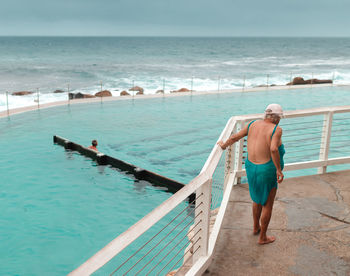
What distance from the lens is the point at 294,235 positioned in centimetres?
404

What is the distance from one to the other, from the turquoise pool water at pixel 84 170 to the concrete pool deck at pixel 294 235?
3.64 metres

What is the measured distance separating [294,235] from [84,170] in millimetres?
7553

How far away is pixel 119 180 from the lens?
9820 mm

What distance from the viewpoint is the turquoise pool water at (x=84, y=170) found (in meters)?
7.20

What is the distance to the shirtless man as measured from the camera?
352cm

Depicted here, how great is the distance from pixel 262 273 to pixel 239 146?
7.10 ft

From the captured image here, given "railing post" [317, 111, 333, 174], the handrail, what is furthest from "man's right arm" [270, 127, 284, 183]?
"railing post" [317, 111, 333, 174]

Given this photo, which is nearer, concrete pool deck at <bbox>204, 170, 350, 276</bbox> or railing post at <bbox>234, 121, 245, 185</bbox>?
concrete pool deck at <bbox>204, 170, 350, 276</bbox>

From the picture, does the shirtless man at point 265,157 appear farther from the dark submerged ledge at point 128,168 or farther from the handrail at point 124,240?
the dark submerged ledge at point 128,168

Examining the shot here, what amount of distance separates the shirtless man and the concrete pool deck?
0.33 metres

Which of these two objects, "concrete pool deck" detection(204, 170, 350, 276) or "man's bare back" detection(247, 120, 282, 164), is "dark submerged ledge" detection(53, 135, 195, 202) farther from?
"man's bare back" detection(247, 120, 282, 164)

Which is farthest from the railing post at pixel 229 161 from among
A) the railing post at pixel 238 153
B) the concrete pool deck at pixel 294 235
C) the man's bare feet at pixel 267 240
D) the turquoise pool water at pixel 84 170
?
the turquoise pool water at pixel 84 170

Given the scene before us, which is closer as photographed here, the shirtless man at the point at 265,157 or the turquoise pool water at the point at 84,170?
the shirtless man at the point at 265,157

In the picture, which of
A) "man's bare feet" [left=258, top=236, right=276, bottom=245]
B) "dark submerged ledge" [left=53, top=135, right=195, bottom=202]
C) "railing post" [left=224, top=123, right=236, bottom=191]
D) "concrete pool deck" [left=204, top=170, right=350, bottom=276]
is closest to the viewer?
"concrete pool deck" [left=204, top=170, right=350, bottom=276]
